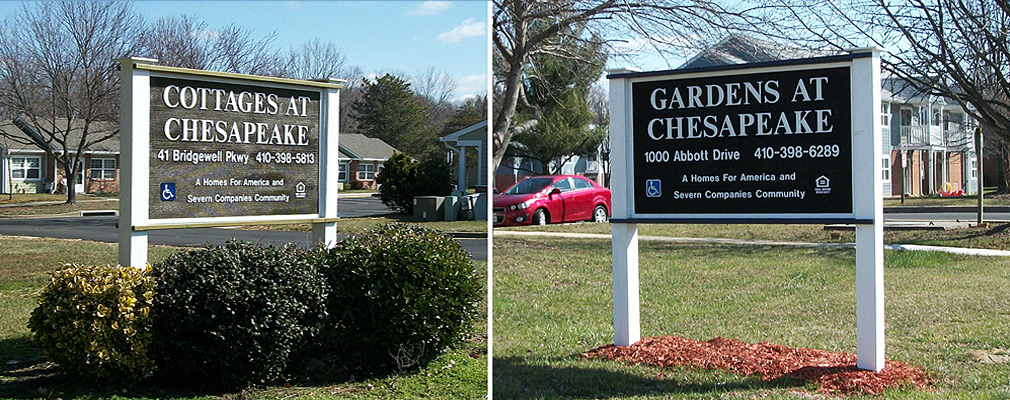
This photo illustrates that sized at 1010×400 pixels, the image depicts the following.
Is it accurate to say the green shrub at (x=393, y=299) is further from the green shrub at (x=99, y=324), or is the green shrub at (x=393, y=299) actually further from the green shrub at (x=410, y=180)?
the green shrub at (x=410, y=180)

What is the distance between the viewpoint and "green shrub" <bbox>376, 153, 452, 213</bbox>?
24578mm

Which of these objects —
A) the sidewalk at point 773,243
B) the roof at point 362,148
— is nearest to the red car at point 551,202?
the sidewalk at point 773,243

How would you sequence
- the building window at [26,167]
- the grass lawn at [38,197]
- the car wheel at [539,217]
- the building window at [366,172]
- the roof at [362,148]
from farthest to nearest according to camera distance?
the building window at [366,172], the roof at [362,148], the building window at [26,167], the grass lawn at [38,197], the car wheel at [539,217]

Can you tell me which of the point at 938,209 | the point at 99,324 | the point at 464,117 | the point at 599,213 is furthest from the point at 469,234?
the point at 938,209

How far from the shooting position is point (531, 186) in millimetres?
20344

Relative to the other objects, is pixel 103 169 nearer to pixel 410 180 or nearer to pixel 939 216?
pixel 410 180

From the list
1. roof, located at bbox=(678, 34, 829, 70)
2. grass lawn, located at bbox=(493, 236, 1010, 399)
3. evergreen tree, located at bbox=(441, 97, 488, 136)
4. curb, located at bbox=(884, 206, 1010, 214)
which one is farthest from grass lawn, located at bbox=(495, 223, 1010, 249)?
evergreen tree, located at bbox=(441, 97, 488, 136)

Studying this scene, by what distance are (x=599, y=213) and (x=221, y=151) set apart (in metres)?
15.0

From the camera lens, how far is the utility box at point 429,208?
22422 millimetres

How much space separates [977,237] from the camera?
663 inches

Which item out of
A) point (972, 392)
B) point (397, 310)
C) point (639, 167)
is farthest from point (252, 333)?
point (972, 392)

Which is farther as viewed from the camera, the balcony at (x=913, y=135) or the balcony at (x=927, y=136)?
the balcony at (x=913, y=135)

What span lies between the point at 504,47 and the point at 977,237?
1025 centimetres

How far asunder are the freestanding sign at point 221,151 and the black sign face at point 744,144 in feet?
9.61
